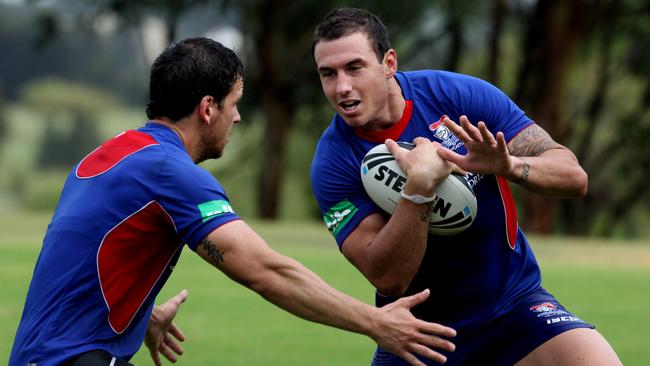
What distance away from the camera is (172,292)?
14.0 metres

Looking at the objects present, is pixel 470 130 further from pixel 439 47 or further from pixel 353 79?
pixel 439 47

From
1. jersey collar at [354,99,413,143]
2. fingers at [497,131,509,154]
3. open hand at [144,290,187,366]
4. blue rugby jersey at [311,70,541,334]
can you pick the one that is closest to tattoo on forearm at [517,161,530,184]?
fingers at [497,131,509,154]

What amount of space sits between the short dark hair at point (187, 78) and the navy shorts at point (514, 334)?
187 centimetres

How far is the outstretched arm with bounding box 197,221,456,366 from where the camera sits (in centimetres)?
459

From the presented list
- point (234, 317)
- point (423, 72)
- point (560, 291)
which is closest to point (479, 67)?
point (560, 291)

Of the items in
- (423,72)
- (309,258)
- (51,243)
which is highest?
(423,72)

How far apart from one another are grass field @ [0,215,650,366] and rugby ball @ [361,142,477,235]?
4.17 m

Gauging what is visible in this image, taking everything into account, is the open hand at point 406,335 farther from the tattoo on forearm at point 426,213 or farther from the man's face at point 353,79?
the man's face at point 353,79

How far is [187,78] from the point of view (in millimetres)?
4902

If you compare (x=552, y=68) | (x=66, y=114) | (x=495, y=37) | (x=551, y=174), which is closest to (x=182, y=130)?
(x=551, y=174)

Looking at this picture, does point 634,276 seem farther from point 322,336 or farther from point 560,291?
point 322,336

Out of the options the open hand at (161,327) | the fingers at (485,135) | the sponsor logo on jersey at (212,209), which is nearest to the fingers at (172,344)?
the open hand at (161,327)

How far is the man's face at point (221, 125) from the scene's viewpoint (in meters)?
4.99

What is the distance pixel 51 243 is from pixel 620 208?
123 feet
